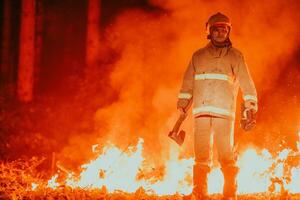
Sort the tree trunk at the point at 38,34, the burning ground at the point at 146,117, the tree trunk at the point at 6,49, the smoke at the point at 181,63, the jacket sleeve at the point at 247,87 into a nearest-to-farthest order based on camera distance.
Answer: the jacket sleeve at the point at 247,87
the burning ground at the point at 146,117
the smoke at the point at 181,63
the tree trunk at the point at 38,34
the tree trunk at the point at 6,49

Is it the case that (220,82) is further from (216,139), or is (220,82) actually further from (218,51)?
(216,139)

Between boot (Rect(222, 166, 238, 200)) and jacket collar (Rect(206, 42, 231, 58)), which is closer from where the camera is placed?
boot (Rect(222, 166, 238, 200))

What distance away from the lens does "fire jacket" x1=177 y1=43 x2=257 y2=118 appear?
6797mm

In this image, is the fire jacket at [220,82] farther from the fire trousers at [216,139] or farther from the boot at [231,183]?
the boot at [231,183]

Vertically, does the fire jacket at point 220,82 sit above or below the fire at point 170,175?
above

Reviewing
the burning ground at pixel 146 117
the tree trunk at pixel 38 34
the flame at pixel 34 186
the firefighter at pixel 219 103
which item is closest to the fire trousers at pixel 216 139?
the firefighter at pixel 219 103

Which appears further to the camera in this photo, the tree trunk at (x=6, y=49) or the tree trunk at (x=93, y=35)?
the tree trunk at (x=6, y=49)

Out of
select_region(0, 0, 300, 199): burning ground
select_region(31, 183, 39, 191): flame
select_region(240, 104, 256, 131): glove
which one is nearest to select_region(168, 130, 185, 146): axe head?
select_region(0, 0, 300, 199): burning ground

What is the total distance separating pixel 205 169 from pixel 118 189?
1.66m

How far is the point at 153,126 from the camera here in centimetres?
Result: 1157

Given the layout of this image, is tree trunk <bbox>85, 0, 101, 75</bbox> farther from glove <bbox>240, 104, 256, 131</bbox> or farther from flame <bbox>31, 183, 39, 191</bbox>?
glove <bbox>240, 104, 256, 131</bbox>

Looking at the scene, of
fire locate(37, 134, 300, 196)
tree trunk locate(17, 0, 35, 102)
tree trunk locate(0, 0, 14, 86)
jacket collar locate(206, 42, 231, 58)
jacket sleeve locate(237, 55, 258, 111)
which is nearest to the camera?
jacket sleeve locate(237, 55, 258, 111)

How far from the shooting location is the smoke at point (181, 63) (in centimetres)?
1116

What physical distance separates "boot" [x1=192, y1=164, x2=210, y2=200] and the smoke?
3.64 meters
